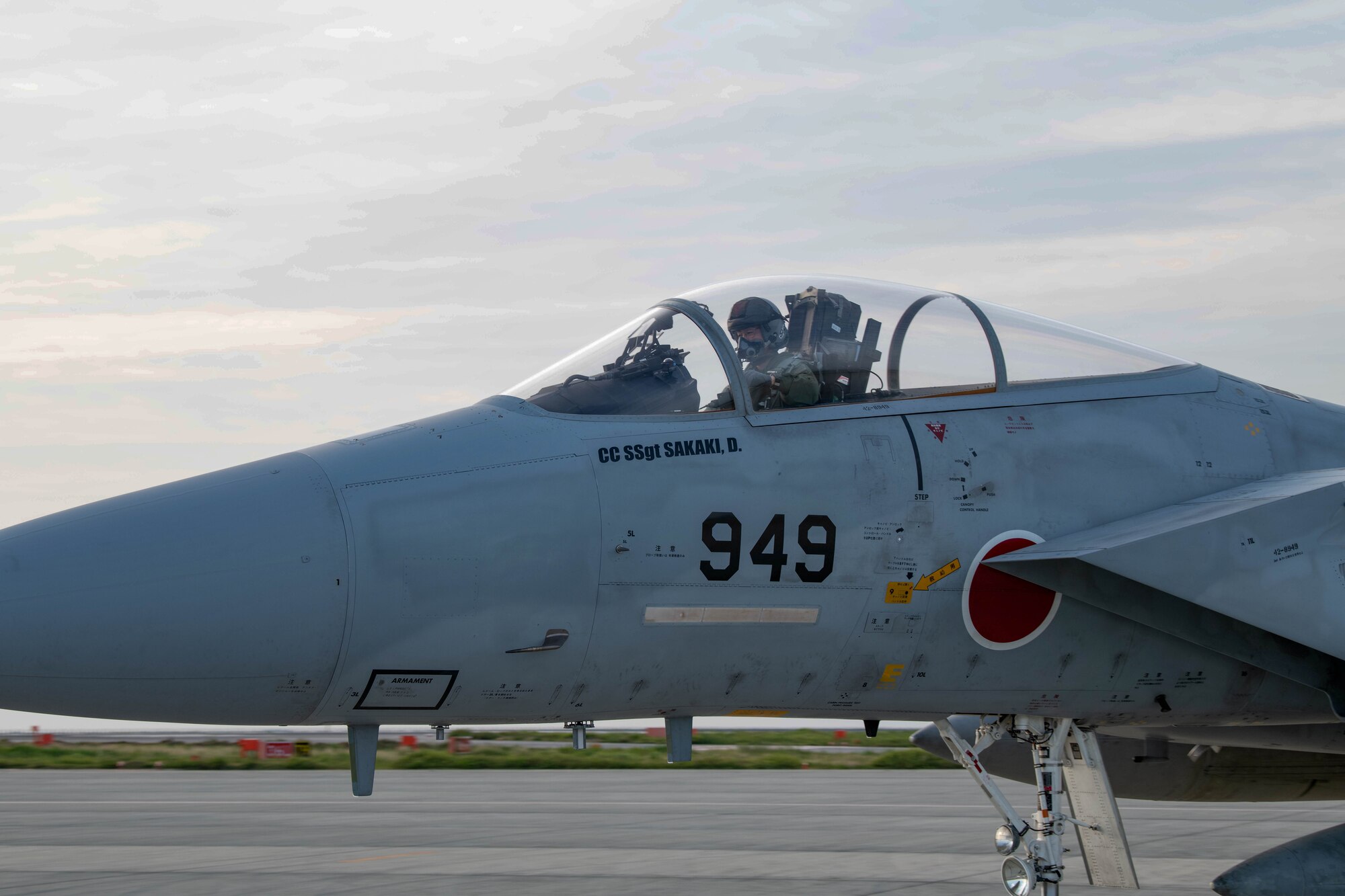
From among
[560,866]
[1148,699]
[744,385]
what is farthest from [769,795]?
[744,385]

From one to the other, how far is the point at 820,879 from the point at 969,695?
5.07 meters

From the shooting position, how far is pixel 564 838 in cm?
1459

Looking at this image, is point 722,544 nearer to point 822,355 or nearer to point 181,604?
point 822,355

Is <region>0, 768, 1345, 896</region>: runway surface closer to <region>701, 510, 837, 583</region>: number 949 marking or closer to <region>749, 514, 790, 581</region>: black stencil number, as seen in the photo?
<region>701, 510, 837, 583</region>: number 949 marking

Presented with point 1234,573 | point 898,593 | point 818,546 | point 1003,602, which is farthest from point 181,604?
point 1234,573

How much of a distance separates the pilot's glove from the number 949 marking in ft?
2.14

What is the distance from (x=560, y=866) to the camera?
12094 millimetres

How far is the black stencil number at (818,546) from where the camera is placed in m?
5.96

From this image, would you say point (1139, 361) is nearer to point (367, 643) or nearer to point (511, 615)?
point (511, 615)

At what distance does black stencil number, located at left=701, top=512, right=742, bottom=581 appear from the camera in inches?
227

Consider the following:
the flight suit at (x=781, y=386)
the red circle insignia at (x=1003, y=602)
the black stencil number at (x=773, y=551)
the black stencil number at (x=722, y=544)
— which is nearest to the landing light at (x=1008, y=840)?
Result: the red circle insignia at (x=1003, y=602)

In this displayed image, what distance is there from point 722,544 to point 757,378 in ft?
2.83

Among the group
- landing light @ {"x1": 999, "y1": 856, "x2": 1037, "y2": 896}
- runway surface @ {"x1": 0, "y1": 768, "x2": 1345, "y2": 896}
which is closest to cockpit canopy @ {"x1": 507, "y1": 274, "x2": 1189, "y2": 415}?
landing light @ {"x1": 999, "y1": 856, "x2": 1037, "y2": 896}

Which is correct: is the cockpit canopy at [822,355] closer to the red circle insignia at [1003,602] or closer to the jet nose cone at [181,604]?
the red circle insignia at [1003,602]
